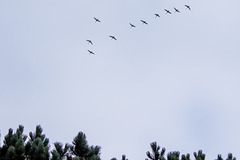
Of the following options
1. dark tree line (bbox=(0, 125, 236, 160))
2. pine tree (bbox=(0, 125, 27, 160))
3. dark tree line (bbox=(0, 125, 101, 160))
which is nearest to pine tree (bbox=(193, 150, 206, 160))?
dark tree line (bbox=(0, 125, 236, 160))

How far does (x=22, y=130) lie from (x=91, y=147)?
10.0 ft

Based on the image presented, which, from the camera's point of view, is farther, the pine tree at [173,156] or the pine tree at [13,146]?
the pine tree at [173,156]

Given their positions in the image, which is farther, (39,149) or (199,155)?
Answer: (199,155)

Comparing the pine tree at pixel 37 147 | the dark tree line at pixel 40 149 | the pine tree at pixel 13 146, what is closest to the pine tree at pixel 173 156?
the dark tree line at pixel 40 149

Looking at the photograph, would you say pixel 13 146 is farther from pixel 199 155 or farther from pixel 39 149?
pixel 199 155

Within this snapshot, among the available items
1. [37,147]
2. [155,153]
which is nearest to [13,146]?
[37,147]

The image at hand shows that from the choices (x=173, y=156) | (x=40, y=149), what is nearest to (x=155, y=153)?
(x=173, y=156)

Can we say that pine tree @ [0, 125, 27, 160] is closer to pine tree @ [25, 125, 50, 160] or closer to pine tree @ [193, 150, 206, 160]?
pine tree @ [25, 125, 50, 160]

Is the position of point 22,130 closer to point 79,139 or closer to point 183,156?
point 79,139

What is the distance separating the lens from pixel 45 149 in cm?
1475

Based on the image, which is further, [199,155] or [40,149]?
[199,155]

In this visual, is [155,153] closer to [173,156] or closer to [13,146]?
[173,156]

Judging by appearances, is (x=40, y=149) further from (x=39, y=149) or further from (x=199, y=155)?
(x=199, y=155)

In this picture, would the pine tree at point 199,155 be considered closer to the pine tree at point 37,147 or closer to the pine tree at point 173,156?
the pine tree at point 173,156
